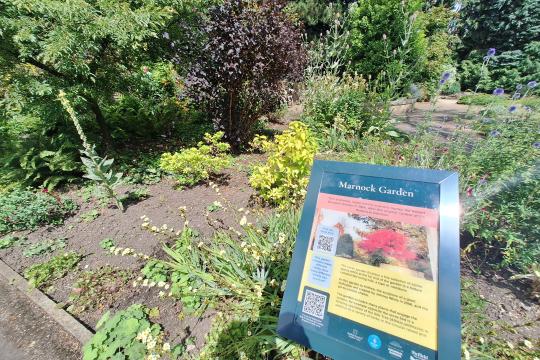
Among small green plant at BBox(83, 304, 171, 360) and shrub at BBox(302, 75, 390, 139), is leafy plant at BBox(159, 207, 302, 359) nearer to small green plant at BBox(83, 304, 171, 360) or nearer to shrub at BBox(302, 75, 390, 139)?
small green plant at BBox(83, 304, 171, 360)

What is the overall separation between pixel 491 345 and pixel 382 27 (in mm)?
11234

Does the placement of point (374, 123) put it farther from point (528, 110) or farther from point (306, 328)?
point (306, 328)

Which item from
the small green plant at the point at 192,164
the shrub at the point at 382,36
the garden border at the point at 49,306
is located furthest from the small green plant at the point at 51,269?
the shrub at the point at 382,36

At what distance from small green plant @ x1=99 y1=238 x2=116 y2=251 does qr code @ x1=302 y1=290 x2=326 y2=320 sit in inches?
100

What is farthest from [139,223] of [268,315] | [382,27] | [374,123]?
[382,27]

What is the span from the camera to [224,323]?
2072 mm

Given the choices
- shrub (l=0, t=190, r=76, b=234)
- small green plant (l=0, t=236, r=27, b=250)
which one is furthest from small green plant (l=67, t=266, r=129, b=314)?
shrub (l=0, t=190, r=76, b=234)

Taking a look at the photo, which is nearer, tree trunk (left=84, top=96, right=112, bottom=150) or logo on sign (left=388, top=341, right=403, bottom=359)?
logo on sign (left=388, top=341, right=403, bottom=359)

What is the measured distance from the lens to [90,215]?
365 cm

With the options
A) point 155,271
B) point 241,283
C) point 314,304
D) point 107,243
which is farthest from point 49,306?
point 314,304

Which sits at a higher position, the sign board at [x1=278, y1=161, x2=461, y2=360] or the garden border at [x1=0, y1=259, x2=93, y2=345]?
the sign board at [x1=278, y1=161, x2=461, y2=360]

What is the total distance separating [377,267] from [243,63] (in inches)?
160

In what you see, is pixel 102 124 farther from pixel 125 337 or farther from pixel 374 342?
pixel 374 342

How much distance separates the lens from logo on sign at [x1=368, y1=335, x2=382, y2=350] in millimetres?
1184
